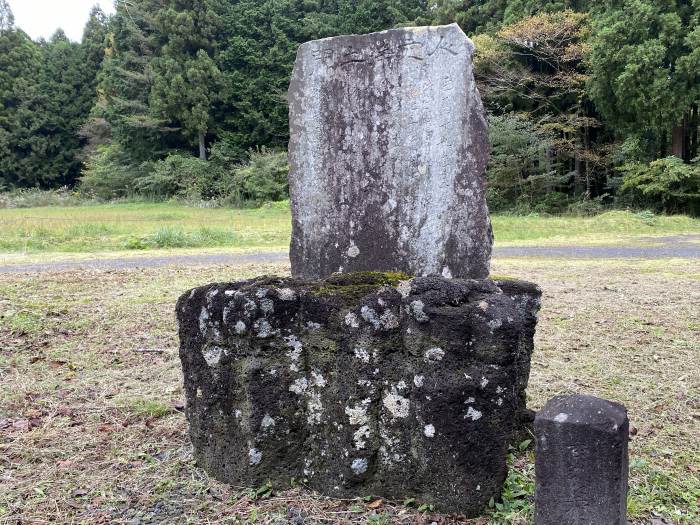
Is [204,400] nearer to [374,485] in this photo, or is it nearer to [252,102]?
[374,485]

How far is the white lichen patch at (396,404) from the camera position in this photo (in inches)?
106

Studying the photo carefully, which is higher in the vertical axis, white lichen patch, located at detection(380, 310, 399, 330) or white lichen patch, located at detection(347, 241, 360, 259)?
white lichen patch, located at detection(347, 241, 360, 259)

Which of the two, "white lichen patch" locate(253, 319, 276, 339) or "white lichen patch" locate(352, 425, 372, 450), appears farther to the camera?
"white lichen patch" locate(253, 319, 276, 339)

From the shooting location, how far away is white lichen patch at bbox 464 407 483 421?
255 centimetres

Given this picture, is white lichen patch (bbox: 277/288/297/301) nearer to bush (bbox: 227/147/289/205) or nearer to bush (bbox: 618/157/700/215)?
bush (bbox: 618/157/700/215)

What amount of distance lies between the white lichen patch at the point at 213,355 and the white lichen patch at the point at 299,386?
0.39 metres

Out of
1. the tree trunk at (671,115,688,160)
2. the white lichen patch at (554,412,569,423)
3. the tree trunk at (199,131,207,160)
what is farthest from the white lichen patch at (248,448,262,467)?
the tree trunk at (199,131,207,160)

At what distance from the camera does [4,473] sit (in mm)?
3105

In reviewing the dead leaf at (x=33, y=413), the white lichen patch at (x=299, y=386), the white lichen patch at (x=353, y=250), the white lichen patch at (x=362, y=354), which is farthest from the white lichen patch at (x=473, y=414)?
the dead leaf at (x=33, y=413)

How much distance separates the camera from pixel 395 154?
4086mm

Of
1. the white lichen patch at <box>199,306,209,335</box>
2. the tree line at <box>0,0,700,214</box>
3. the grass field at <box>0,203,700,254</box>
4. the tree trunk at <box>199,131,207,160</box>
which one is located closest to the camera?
the white lichen patch at <box>199,306,209,335</box>

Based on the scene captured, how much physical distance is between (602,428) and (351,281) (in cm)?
137

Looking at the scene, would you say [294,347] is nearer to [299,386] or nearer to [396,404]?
[299,386]

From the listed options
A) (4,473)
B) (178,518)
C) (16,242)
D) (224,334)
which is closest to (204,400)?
(224,334)
